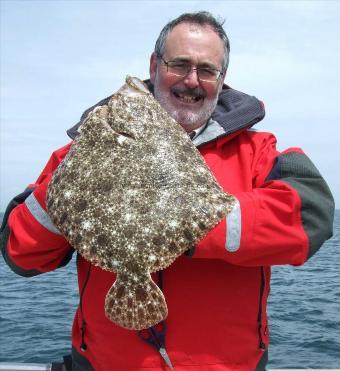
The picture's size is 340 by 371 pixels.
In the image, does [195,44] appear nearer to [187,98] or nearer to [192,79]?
[192,79]

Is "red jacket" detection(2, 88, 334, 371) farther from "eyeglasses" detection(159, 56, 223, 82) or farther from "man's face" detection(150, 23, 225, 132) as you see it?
"eyeglasses" detection(159, 56, 223, 82)

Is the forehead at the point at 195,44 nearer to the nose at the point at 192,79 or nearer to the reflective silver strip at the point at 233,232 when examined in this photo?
the nose at the point at 192,79

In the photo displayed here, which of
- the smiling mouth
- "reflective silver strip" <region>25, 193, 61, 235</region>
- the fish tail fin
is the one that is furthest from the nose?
the fish tail fin

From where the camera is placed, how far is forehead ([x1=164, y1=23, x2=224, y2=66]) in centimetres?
353

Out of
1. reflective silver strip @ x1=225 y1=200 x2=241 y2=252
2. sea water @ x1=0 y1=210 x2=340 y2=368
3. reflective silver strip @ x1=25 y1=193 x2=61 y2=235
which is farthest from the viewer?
sea water @ x1=0 y1=210 x2=340 y2=368

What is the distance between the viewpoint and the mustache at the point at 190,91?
356cm

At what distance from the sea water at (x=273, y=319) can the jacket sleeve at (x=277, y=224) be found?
6.67 metres

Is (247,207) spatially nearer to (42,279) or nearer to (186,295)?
(186,295)

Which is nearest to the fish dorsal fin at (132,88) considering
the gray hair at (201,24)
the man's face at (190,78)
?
the man's face at (190,78)

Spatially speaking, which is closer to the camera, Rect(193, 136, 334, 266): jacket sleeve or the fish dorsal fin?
Rect(193, 136, 334, 266): jacket sleeve

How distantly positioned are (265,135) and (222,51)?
2.25 feet

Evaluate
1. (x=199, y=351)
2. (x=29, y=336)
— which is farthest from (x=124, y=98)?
(x=29, y=336)

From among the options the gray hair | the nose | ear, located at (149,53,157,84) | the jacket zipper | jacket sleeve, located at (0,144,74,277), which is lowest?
the jacket zipper

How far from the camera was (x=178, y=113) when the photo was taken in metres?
3.63
